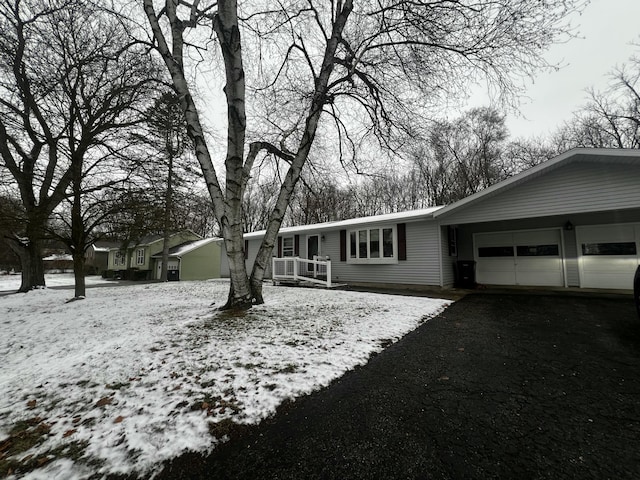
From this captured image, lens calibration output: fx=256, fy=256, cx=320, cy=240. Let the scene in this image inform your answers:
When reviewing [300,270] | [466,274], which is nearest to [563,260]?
[466,274]

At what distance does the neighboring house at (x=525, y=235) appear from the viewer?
263 inches

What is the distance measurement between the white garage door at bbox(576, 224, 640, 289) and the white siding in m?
2.02

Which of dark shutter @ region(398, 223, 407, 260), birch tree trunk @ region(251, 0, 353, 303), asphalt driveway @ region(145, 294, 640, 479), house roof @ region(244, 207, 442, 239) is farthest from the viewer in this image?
dark shutter @ region(398, 223, 407, 260)

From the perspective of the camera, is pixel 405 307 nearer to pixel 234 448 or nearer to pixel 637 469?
pixel 637 469

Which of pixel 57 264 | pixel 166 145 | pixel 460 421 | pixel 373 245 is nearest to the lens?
pixel 460 421

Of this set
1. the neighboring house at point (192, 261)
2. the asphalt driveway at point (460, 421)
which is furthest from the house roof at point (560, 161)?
the neighboring house at point (192, 261)

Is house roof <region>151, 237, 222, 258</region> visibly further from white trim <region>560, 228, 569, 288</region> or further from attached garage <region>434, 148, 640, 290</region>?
white trim <region>560, 228, 569, 288</region>

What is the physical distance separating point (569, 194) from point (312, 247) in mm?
9270

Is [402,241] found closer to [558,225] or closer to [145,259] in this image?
[558,225]

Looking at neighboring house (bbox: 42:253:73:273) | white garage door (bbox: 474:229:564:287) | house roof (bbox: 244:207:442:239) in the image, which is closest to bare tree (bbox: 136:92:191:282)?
house roof (bbox: 244:207:442:239)

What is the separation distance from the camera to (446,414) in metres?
2.01

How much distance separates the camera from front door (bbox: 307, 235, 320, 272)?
12.3 metres

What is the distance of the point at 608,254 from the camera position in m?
7.86

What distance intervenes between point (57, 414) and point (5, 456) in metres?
0.46
